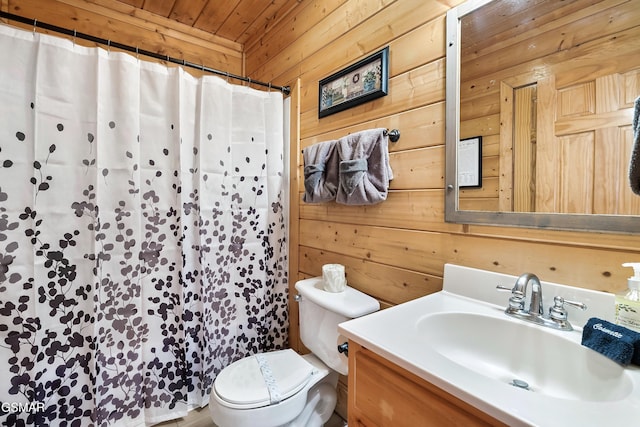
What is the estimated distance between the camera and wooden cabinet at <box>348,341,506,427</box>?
53 centimetres

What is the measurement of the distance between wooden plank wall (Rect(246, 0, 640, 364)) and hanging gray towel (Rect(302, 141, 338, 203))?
12 centimetres

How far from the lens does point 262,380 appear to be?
118 centimetres

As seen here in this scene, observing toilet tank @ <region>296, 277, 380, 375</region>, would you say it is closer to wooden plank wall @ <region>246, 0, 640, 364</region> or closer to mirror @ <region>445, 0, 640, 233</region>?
wooden plank wall @ <region>246, 0, 640, 364</region>

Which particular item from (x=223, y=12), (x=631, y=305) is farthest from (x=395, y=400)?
(x=223, y=12)

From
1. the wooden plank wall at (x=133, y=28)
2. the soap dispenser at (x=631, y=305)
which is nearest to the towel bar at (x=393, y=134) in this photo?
the soap dispenser at (x=631, y=305)

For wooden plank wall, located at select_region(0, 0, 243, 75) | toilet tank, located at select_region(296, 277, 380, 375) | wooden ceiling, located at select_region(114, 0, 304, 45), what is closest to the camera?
toilet tank, located at select_region(296, 277, 380, 375)

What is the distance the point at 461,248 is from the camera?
99 centimetres

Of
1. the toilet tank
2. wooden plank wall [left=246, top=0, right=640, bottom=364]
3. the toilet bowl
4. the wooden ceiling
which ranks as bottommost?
the toilet bowl

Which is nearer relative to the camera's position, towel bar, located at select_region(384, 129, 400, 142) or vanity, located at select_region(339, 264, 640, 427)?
vanity, located at select_region(339, 264, 640, 427)

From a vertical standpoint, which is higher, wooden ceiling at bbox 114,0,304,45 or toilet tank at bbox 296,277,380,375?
wooden ceiling at bbox 114,0,304,45

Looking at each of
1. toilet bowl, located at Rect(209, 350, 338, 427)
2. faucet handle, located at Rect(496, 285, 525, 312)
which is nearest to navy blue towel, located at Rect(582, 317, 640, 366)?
faucet handle, located at Rect(496, 285, 525, 312)

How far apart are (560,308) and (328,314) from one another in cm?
79

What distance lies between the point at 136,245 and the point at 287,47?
58.3 inches

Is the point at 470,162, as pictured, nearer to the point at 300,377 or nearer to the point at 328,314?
the point at 328,314
